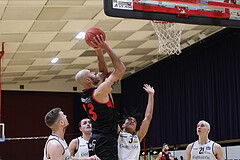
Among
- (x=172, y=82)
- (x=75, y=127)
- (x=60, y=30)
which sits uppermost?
(x=60, y=30)

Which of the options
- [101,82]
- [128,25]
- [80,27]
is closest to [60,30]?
[80,27]

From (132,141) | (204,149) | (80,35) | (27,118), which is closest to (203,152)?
(204,149)

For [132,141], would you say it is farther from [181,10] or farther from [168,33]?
[168,33]

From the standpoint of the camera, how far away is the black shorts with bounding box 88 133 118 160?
379 centimetres

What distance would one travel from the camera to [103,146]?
3811 millimetres

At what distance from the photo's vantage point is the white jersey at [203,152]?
20.7 ft

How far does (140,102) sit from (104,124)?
10881 millimetres

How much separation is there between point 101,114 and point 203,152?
312cm

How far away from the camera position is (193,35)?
434 inches

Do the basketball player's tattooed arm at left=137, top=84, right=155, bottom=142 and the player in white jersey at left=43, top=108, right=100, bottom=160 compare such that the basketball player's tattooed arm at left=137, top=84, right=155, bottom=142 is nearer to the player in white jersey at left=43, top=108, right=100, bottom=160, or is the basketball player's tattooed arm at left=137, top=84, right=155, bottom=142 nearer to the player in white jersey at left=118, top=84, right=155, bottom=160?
the player in white jersey at left=118, top=84, right=155, bottom=160

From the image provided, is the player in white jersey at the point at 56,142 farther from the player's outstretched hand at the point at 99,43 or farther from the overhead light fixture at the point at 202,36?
the overhead light fixture at the point at 202,36

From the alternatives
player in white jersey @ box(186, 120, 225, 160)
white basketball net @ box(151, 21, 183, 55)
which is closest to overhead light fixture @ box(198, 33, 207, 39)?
white basketball net @ box(151, 21, 183, 55)

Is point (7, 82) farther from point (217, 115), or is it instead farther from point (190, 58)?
point (217, 115)

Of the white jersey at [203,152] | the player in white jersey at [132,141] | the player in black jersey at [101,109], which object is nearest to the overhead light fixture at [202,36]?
the white jersey at [203,152]
